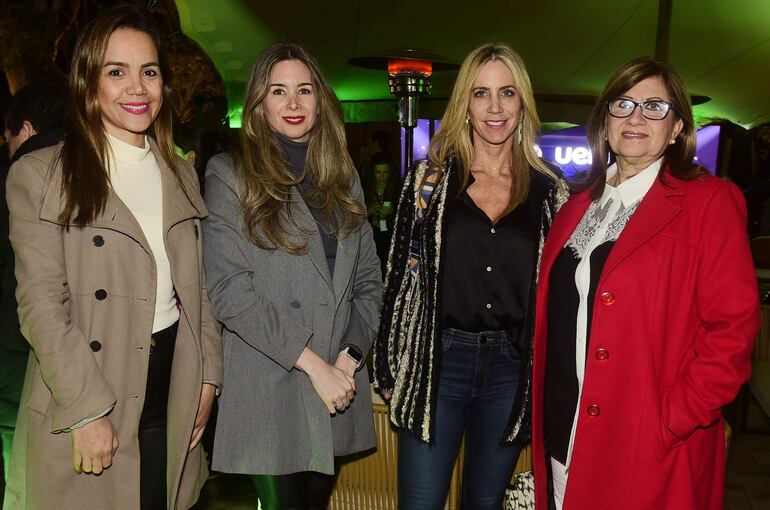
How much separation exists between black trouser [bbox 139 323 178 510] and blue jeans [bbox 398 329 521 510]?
2.68 feet

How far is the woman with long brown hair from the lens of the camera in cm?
180

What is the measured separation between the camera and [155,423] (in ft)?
6.77

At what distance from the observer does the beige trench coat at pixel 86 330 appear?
179 centimetres

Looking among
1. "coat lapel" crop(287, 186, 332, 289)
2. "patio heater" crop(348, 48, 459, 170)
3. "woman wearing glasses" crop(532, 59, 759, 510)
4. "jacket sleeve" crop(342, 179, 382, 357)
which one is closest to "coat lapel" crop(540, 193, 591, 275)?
"woman wearing glasses" crop(532, 59, 759, 510)

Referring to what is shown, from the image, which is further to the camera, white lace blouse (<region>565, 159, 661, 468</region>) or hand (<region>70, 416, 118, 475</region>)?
white lace blouse (<region>565, 159, 661, 468</region>)

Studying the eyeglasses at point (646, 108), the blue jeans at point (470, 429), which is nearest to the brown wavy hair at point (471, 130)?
the eyeglasses at point (646, 108)

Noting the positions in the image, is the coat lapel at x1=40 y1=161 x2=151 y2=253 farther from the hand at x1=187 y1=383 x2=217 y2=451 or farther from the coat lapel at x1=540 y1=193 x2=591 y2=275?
the coat lapel at x1=540 y1=193 x2=591 y2=275

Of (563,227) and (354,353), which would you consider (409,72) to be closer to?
(563,227)

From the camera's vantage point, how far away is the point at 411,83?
16.8ft

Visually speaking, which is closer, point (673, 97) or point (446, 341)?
point (673, 97)

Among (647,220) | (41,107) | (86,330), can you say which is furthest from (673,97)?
(41,107)

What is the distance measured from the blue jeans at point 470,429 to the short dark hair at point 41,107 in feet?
5.75

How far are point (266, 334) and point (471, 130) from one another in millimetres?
1090

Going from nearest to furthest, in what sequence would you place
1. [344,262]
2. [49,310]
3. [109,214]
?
[49,310]
[109,214]
[344,262]
